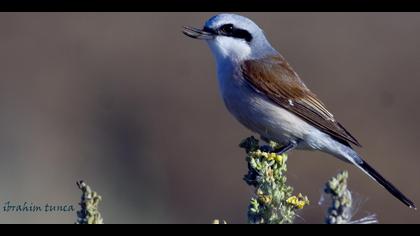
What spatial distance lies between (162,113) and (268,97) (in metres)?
4.46

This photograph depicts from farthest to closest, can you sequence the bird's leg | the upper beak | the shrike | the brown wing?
the upper beak
the brown wing
the shrike
the bird's leg

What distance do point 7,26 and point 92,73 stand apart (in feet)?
6.09

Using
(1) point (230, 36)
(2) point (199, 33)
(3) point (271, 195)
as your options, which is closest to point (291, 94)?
(1) point (230, 36)

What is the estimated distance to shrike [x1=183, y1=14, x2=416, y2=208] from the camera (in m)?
4.11

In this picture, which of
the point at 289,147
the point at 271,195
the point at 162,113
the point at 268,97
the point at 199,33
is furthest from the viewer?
the point at 162,113

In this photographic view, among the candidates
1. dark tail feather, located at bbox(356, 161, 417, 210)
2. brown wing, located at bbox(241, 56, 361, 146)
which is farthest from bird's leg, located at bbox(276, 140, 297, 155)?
dark tail feather, located at bbox(356, 161, 417, 210)

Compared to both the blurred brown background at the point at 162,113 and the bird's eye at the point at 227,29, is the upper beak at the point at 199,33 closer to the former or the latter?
the bird's eye at the point at 227,29

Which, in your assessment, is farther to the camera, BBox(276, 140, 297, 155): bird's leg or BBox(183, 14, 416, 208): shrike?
BBox(183, 14, 416, 208): shrike

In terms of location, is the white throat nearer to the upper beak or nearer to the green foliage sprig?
the upper beak

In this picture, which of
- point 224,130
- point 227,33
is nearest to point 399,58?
point 224,130

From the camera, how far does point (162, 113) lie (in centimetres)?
859

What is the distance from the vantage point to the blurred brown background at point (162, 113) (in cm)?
566

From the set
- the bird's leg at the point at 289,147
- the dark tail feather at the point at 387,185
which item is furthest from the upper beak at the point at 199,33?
the dark tail feather at the point at 387,185

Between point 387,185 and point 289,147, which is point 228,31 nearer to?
point 289,147
